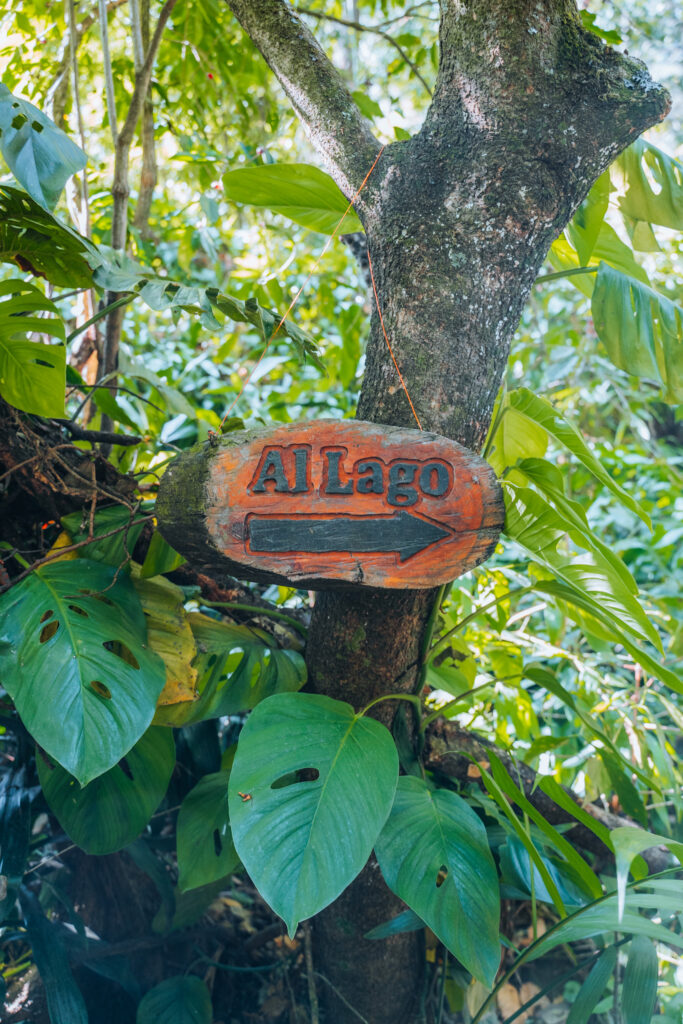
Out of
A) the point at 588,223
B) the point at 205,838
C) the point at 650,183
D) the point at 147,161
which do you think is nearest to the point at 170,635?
the point at 205,838

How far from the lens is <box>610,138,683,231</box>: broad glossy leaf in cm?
129

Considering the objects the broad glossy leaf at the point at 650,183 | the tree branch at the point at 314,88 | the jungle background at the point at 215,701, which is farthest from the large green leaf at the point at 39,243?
the broad glossy leaf at the point at 650,183

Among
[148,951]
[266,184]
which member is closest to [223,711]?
[148,951]

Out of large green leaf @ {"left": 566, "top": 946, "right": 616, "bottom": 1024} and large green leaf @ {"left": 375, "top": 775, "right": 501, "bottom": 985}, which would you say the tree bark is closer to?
large green leaf @ {"left": 375, "top": 775, "right": 501, "bottom": 985}

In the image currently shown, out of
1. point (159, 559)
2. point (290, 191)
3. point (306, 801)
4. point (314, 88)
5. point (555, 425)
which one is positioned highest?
point (314, 88)

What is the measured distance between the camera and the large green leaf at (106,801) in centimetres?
98

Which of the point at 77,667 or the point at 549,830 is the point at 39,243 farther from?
the point at 549,830

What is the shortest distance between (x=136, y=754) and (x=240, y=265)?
1.99 metres

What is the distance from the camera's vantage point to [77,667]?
83 cm

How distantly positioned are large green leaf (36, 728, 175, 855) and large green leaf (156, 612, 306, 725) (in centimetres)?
9

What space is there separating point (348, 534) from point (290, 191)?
72 cm

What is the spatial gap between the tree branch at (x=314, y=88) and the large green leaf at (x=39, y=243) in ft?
1.42

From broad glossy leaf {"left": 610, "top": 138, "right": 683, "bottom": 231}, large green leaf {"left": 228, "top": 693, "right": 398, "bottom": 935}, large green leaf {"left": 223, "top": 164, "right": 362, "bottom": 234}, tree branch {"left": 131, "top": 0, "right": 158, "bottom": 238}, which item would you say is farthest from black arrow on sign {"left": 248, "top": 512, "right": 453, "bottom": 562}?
tree branch {"left": 131, "top": 0, "right": 158, "bottom": 238}

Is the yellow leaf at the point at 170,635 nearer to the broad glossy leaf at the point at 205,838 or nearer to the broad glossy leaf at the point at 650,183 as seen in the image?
the broad glossy leaf at the point at 205,838
